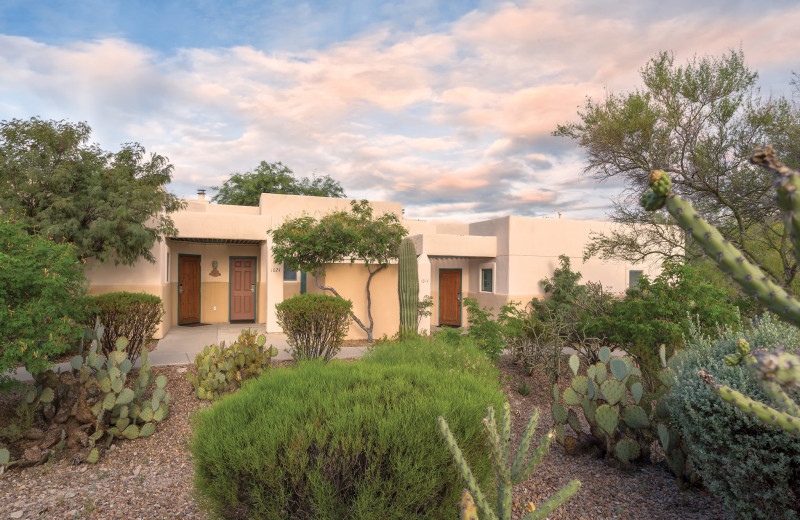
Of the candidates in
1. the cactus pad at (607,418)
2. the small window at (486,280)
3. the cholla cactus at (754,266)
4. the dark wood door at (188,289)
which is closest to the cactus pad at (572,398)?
the cactus pad at (607,418)

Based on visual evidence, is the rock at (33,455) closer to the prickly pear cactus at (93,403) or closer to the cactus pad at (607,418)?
the prickly pear cactus at (93,403)

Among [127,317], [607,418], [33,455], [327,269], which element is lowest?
[33,455]

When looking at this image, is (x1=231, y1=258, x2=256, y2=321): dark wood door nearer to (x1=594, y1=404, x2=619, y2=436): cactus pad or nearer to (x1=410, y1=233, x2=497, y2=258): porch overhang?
(x1=410, y1=233, x2=497, y2=258): porch overhang

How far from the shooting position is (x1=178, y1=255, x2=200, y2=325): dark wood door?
1514 cm

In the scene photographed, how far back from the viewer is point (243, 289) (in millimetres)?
16328

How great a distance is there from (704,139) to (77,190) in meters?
14.7

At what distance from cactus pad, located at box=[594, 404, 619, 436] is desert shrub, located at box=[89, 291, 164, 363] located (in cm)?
687

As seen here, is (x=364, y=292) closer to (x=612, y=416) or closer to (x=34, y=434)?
(x=34, y=434)

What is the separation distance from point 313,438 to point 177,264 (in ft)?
44.8

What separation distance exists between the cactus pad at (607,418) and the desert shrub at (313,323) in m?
5.05

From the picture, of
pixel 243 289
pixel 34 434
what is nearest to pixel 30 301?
pixel 34 434

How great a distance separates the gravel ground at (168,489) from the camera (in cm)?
417

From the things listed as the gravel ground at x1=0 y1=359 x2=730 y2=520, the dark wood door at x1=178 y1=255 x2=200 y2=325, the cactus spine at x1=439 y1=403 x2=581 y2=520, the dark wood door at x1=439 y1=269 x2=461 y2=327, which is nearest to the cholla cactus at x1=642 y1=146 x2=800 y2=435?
the cactus spine at x1=439 y1=403 x2=581 y2=520

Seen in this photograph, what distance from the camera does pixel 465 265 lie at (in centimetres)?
1827
